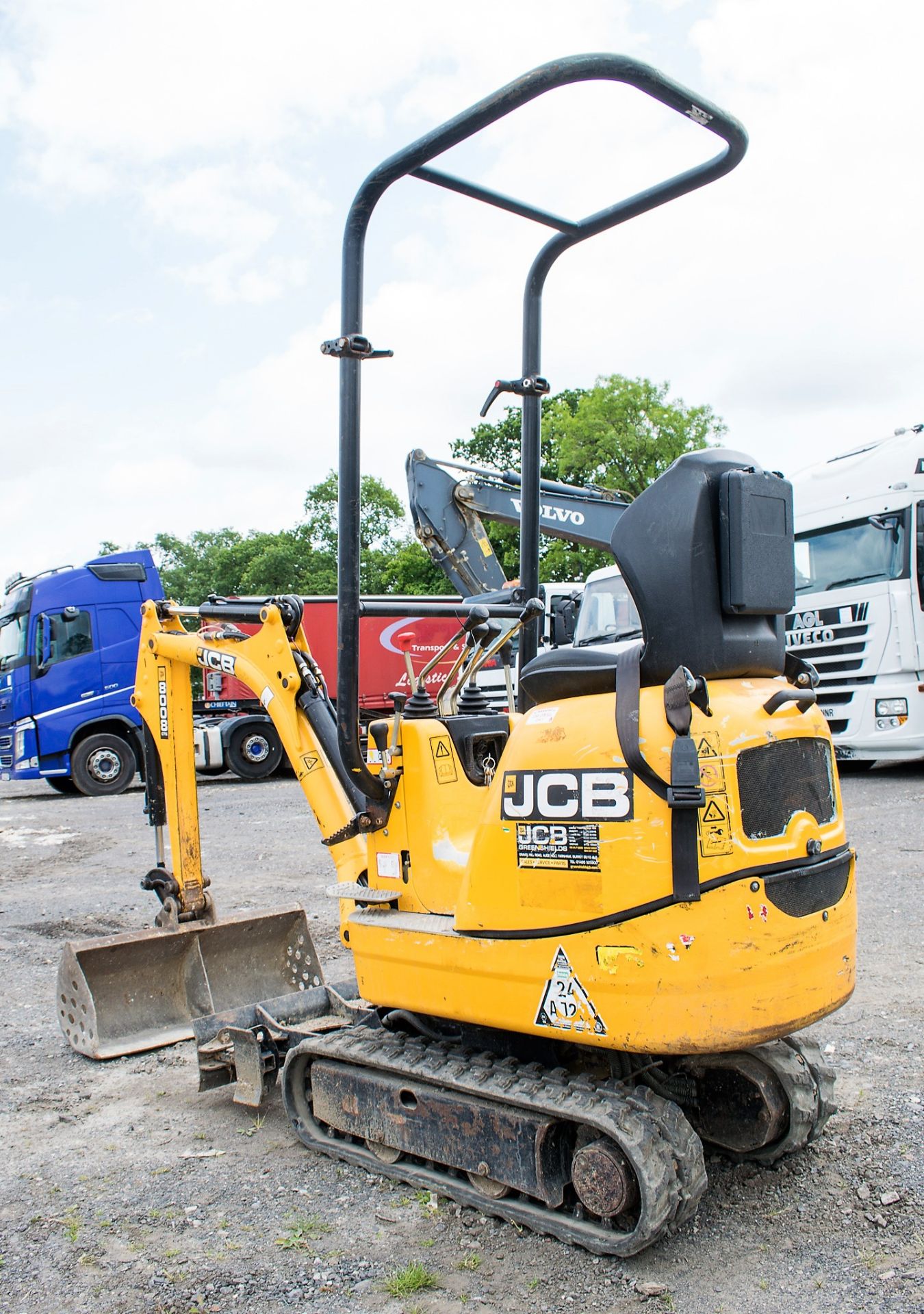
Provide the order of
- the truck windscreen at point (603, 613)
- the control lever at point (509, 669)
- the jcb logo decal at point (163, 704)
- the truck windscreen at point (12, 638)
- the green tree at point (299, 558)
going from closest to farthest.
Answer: the control lever at point (509, 669)
the jcb logo decal at point (163, 704)
the truck windscreen at point (603, 613)
the truck windscreen at point (12, 638)
the green tree at point (299, 558)

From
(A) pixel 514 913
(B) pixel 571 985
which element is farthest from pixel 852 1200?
(A) pixel 514 913

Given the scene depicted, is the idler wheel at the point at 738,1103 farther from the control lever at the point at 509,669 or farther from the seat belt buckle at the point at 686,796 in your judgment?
the control lever at the point at 509,669

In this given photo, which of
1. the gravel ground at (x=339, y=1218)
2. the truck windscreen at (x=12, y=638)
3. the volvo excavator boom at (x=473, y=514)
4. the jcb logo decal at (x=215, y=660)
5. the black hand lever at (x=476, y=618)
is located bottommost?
the gravel ground at (x=339, y=1218)

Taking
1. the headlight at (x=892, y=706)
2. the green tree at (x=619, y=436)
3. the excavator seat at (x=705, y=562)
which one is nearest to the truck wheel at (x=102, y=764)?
the headlight at (x=892, y=706)

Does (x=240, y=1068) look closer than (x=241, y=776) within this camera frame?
Yes

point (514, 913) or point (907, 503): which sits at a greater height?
point (907, 503)

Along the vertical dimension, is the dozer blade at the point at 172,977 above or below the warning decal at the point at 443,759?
below

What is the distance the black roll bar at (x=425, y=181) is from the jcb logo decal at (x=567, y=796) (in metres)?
0.52

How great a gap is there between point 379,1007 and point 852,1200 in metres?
1.65

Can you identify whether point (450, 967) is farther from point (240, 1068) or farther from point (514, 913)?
point (240, 1068)

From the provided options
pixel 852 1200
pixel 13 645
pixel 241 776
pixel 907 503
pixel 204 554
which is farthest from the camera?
pixel 204 554

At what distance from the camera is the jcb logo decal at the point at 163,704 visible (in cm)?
497

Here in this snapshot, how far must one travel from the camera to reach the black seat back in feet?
9.77

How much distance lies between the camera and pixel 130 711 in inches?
639
